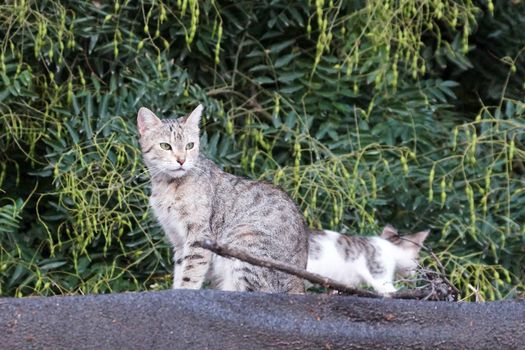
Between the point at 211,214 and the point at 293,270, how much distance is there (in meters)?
2.01

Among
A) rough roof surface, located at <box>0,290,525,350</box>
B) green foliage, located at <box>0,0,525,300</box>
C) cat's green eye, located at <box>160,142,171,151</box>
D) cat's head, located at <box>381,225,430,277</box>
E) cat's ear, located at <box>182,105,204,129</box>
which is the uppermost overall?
rough roof surface, located at <box>0,290,525,350</box>

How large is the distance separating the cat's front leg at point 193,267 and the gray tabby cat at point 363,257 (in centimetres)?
79

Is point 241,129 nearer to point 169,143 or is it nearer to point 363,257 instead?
point 363,257

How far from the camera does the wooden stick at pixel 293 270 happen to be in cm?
261

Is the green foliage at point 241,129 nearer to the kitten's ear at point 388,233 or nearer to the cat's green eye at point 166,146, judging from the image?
the kitten's ear at point 388,233

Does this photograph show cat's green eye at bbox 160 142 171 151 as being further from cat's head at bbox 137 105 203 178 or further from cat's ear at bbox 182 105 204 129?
cat's ear at bbox 182 105 204 129

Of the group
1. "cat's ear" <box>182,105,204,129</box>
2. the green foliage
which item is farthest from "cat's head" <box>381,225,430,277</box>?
"cat's ear" <box>182,105,204,129</box>

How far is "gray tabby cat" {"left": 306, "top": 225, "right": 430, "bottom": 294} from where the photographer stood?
543cm

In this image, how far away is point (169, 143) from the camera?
15.7 ft

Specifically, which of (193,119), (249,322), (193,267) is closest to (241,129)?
(193,119)

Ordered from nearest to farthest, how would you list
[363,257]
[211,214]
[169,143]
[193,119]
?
[211,214] → [169,143] → [193,119] → [363,257]

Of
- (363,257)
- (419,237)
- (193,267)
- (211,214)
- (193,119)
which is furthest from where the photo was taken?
(419,237)

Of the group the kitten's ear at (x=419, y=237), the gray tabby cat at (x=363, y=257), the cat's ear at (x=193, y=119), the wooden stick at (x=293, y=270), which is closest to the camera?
the wooden stick at (x=293, y=270)

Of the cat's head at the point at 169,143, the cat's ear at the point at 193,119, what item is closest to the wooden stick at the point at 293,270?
the cat's head at the point at 169,143
